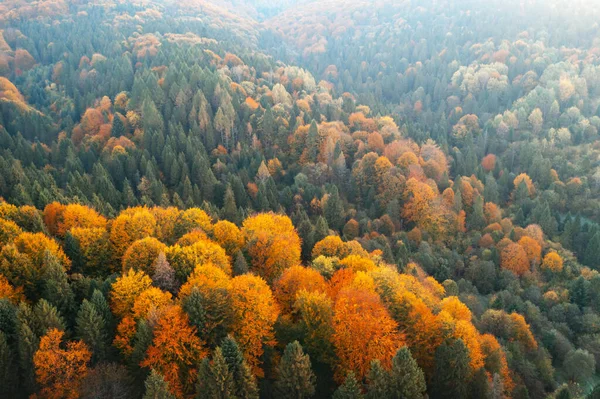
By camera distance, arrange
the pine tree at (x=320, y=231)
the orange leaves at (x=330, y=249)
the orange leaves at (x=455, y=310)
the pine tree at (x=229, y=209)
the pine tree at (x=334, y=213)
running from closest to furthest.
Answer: the orange leaves at (x=455, y=310) < the orange leaves at (x=330, y=249) < the pine tree at (x=320, y=231) < the pine tree at (x=229, y=209) < the pine tree at (x=334, y=213)

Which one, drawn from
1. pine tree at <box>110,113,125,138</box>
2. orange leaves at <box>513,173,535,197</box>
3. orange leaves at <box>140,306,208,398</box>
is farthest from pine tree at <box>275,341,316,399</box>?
orange leaves at <box>513,173,535,197</box>

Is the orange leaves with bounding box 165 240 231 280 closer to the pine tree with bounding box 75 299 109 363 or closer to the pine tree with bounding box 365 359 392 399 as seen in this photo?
the pine tree with bounding box 75 299 109 363

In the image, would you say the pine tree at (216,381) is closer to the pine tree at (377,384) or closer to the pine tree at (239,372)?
the pine tree at (239,372)

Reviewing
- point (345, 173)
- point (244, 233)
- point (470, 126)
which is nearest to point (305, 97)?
point (345, 173)

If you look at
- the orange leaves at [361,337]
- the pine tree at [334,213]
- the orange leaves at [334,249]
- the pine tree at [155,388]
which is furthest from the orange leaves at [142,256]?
the pine tree at [334,213]

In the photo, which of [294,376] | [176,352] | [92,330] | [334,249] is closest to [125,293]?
[92,330]

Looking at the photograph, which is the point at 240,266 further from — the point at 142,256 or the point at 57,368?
the point at 57,368
